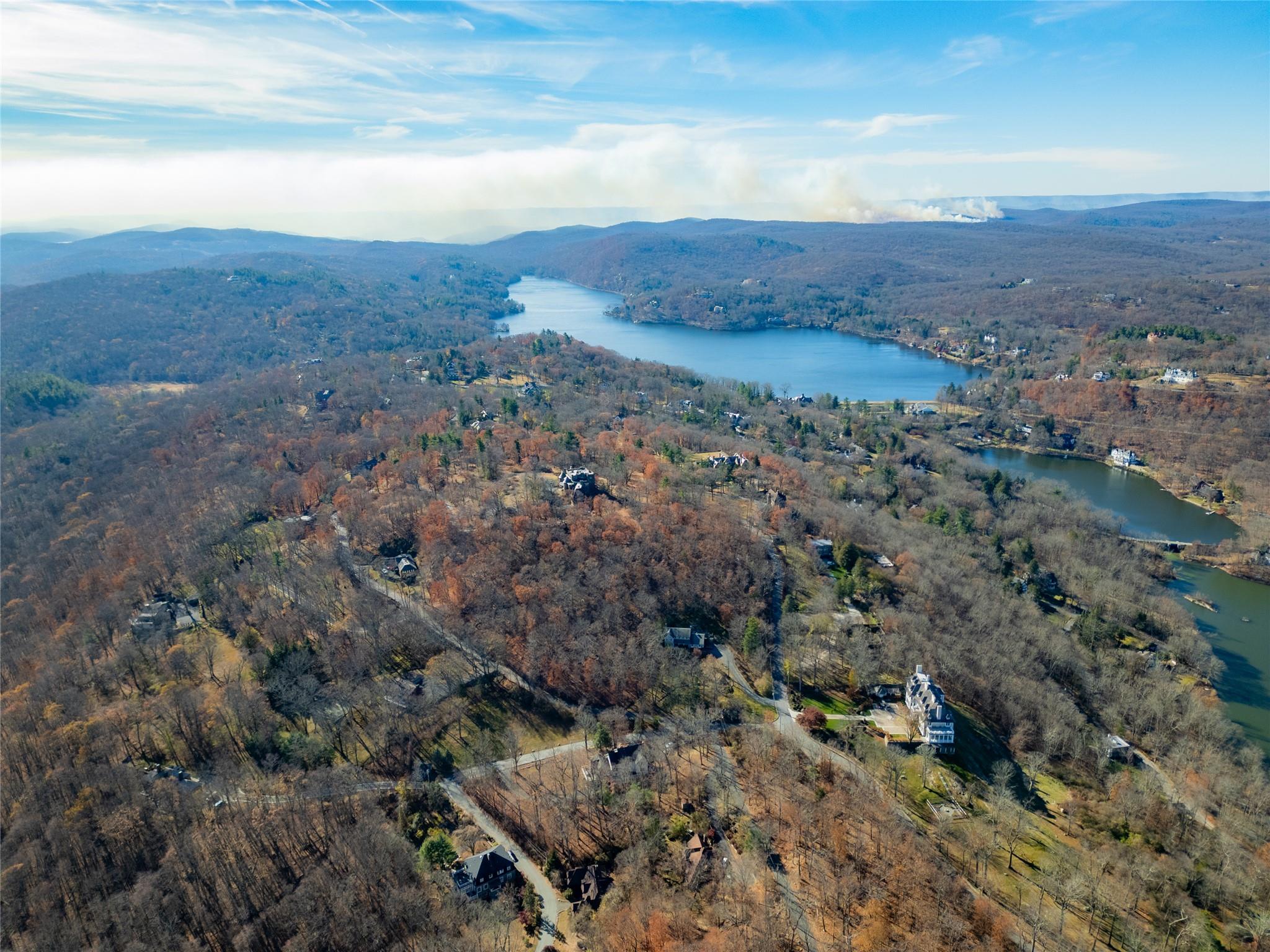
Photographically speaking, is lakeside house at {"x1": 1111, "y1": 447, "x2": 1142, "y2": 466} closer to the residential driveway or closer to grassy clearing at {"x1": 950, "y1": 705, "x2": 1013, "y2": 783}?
grassy clearing at {"x1": 950, "y1": 705, "x2": 1013, "y2": 783}

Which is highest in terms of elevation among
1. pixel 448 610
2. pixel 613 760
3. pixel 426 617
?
pixel 448 610

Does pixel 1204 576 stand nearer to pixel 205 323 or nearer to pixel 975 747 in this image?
pixel 975 747

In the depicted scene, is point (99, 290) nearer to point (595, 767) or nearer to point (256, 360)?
point (256, 360)

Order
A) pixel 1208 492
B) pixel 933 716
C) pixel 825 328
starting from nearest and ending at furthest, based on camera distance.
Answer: pixel 933 716 < pixel 1208 492 < pixel 825 328

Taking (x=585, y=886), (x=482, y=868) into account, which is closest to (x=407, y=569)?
(x=482, y=868)

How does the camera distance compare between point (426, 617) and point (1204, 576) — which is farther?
point (1204, 576)

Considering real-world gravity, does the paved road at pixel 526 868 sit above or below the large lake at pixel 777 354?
below

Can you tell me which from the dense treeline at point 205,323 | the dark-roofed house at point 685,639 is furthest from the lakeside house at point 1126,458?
the dense treeline at point 205,323

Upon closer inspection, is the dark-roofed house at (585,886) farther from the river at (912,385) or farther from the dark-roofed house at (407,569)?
the river at (912,385)
